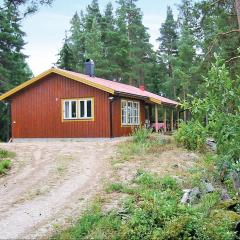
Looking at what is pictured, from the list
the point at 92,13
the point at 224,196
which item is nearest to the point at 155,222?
the point at 224,196

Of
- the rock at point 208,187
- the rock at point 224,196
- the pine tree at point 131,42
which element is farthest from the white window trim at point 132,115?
the pine tree at point 131,42

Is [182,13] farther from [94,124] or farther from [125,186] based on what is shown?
[125,186]

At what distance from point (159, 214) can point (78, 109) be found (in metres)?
15.7

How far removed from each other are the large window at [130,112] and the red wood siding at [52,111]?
6.06ft

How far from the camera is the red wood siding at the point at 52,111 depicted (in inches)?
855

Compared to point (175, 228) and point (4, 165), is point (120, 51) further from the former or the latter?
point (175, 228)

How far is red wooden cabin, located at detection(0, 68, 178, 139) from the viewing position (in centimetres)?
2167

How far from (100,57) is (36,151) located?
29269 mm

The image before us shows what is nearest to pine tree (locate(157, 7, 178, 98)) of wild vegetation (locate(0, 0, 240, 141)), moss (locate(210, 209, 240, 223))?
wild vegetation (locate(0, 0, 240, 141))

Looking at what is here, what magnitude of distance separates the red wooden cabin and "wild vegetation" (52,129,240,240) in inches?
447

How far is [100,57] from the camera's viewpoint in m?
44.0

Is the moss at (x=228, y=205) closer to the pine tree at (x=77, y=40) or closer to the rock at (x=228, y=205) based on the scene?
the rock at (x=228, y=205)

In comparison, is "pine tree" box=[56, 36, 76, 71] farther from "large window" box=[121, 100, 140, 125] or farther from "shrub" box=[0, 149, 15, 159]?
"shrub" box=[0, 149, 15, 159]

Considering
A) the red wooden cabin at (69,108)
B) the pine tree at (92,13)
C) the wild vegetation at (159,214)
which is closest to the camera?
the wild vegetation at (159,214)
